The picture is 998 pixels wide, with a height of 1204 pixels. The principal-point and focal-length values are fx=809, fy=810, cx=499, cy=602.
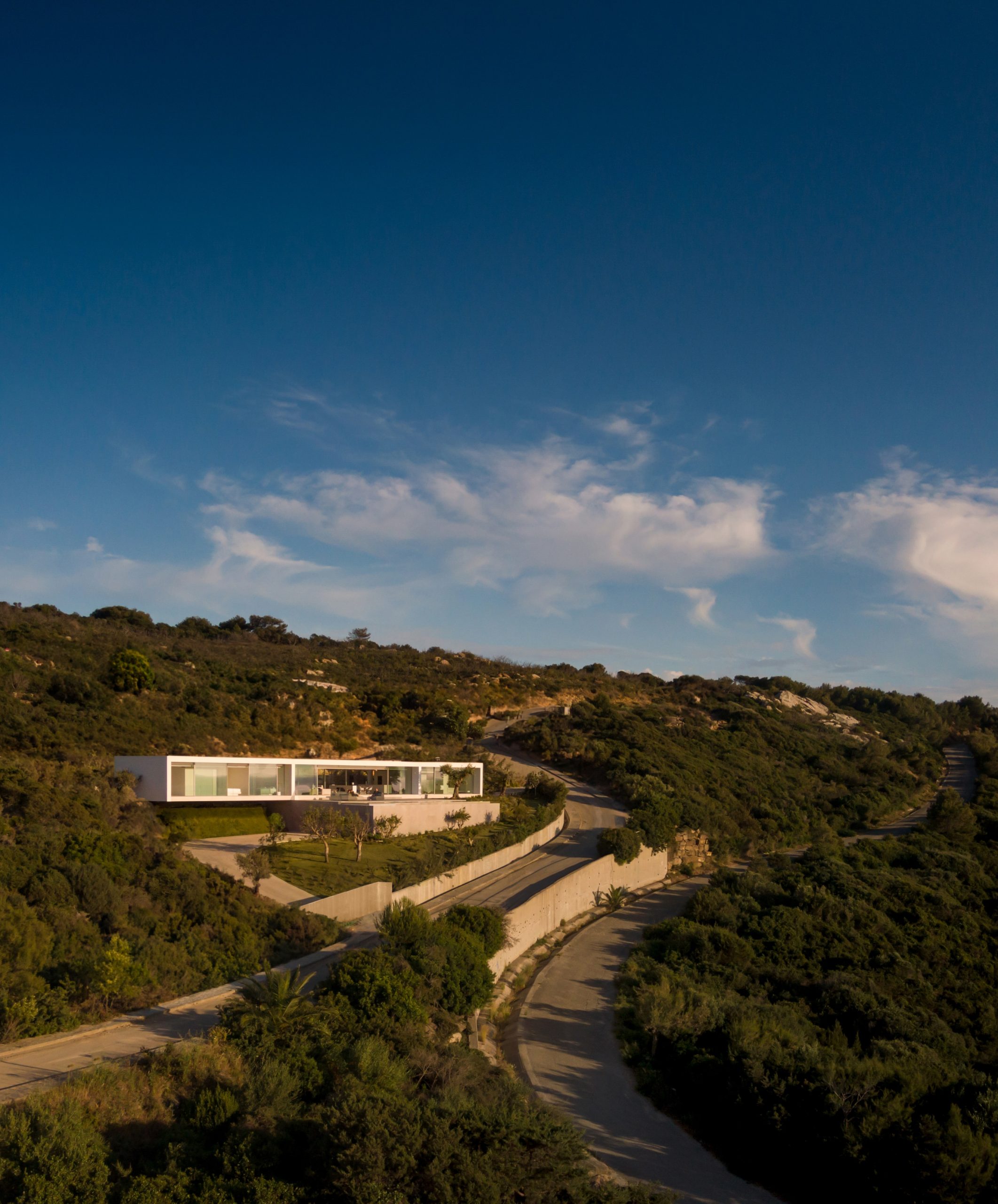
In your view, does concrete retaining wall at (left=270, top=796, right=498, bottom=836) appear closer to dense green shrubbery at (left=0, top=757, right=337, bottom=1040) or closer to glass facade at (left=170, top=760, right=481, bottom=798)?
glass facade at (left=170, top=760, right=481, bottom=798)

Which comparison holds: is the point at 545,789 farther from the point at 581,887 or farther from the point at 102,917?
the point at 102,917

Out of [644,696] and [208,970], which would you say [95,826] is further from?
[644,696]

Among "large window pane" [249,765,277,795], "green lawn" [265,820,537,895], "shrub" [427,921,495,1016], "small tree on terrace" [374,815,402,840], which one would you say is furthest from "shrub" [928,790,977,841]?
"large window pane" [249,765,277,795]

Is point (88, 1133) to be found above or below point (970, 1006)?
above

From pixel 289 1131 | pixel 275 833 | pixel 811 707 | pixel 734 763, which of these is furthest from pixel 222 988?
pixel 811 707

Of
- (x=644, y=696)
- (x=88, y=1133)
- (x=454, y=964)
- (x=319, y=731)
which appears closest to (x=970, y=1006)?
(x=454, y=964)

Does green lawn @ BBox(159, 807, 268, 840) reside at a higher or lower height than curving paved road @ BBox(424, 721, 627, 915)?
higher

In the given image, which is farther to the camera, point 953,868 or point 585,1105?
point 953,868
